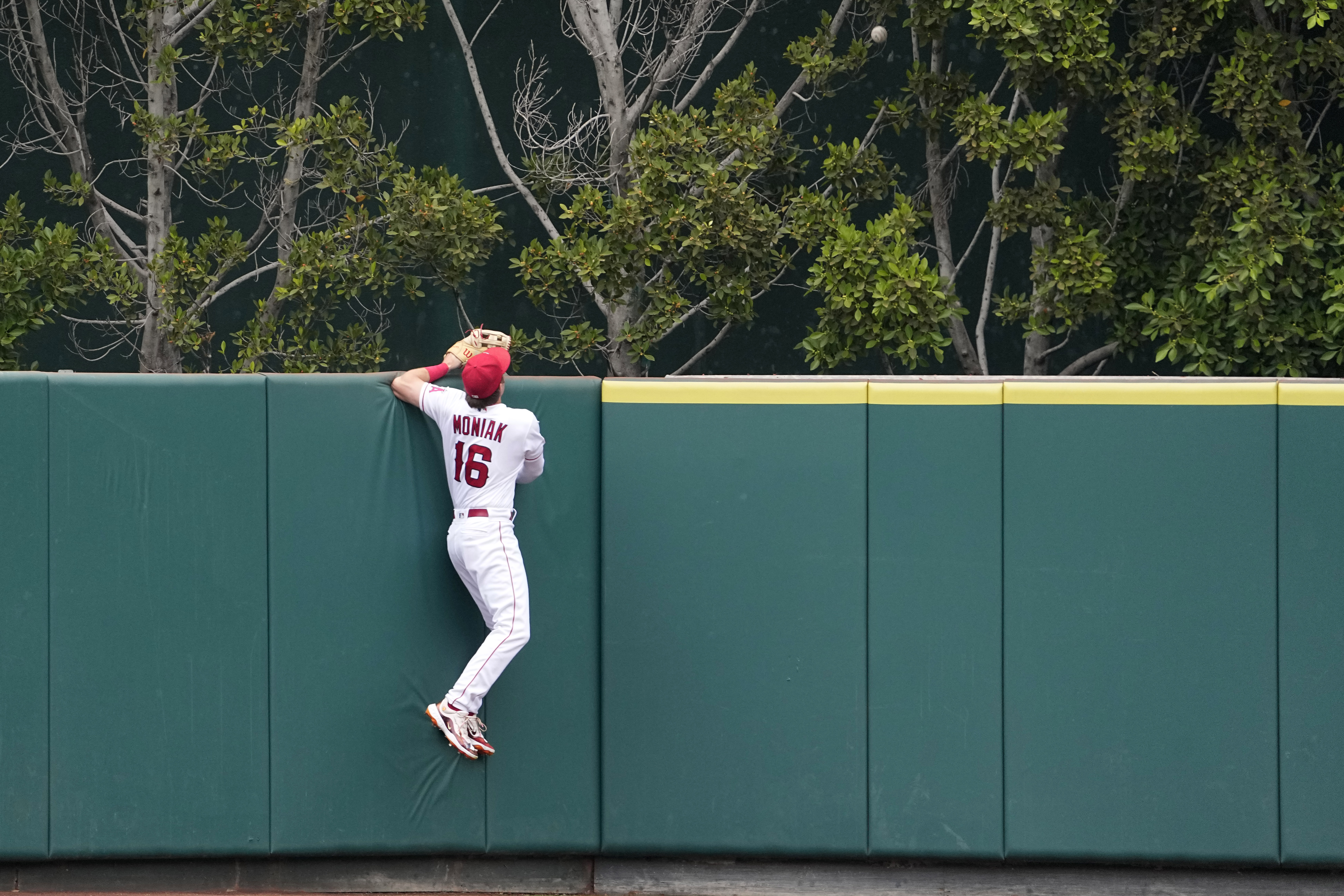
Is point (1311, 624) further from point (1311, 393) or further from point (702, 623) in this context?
point (702, 623)

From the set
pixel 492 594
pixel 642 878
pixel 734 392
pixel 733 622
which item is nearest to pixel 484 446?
pixel 492 594

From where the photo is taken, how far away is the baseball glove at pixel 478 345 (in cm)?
564

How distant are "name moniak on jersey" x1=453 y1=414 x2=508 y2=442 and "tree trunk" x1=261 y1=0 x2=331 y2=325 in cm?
346

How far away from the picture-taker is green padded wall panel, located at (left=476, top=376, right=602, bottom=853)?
19.0 feet

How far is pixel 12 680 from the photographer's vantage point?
18.3 ft

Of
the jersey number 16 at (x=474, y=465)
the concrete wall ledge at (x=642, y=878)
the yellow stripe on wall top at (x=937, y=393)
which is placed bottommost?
the concrete wall ledge at (x=642, y=878)

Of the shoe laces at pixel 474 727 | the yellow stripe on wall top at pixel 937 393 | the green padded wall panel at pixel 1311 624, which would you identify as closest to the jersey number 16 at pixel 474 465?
the shoe laces at pixel 474 727

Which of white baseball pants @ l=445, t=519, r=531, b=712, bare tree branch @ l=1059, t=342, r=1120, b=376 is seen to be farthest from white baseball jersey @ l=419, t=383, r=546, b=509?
bare tree branch @ l=1059, t=342, r=1120, b=376

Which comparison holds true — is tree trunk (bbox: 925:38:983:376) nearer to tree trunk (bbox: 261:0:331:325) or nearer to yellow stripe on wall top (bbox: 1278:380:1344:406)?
yellow stripe on wall top (bbox: 1278:380:1344:406)

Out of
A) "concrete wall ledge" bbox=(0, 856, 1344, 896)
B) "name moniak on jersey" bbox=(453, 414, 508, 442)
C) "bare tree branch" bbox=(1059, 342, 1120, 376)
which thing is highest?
"bare tree branch" bbox=(1059, 342, 1120, 376)

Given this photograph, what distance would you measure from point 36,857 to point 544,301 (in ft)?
19.3

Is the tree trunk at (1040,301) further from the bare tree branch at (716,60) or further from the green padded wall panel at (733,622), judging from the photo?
the green padded wall panel at (733,622)

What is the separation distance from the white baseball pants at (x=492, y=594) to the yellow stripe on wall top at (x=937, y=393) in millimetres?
1826

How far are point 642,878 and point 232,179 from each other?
273 inches
